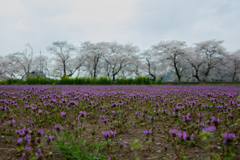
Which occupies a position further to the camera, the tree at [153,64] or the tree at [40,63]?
the tree at [40,63]

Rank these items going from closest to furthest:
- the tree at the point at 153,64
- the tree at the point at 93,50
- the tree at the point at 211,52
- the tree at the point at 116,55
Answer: the tree at the point at 211,52 < the tree at the point at 93,50 < the tree at the point at 116,55 < the tree at the point at 153,64

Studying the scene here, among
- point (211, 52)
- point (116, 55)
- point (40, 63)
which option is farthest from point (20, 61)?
point (211, 52)

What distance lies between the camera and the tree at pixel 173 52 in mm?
44531

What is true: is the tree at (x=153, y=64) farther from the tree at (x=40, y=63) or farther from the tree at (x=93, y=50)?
the tree at (x=40, y=63)

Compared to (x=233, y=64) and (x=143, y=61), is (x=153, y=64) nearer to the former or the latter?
(x=143, y=61)

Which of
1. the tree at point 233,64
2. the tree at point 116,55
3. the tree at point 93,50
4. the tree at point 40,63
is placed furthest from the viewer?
the tree at point 40,63

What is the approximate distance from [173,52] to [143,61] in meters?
16.8

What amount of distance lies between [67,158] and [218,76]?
61.6m

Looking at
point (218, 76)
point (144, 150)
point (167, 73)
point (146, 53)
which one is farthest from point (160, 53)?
point (144, 150)

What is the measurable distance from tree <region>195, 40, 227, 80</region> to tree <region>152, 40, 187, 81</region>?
5402 mm

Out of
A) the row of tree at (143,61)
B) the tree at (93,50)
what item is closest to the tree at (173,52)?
the row of tree at (143,61)

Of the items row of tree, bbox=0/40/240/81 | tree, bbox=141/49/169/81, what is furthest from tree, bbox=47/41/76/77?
tree, bbox=141/49/169/81

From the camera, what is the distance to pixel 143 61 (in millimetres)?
60562

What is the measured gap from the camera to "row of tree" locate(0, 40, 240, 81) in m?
44.5
